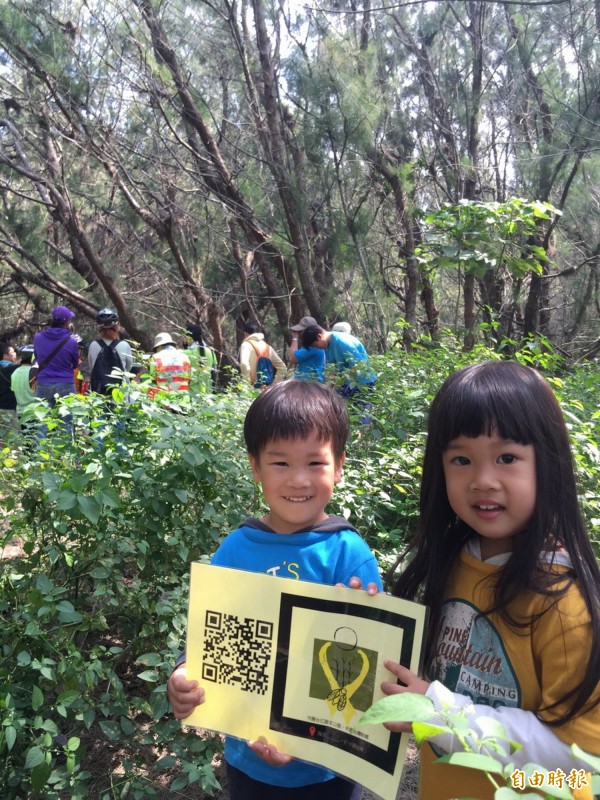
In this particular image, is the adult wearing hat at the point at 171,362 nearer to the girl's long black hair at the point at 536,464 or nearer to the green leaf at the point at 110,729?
the green leaf at the point at 110,729

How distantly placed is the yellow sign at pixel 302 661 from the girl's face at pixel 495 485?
17cm

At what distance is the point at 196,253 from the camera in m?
8.92

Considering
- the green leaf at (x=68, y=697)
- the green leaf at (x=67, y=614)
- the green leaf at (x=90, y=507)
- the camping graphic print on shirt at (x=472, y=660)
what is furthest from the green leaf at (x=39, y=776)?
the camping graphic print on shirt at (x=472, y=660)

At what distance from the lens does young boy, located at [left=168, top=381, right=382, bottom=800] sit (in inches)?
50.0

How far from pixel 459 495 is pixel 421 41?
9627 millimetres

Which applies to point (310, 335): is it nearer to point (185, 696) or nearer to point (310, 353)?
point (310, 353)

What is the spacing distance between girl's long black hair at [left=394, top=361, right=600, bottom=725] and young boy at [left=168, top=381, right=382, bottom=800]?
214 mm

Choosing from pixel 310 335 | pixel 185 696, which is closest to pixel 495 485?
pixel 185 696

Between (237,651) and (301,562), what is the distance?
21 centimetres

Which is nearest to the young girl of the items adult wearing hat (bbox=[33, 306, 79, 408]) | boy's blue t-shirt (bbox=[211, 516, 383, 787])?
boy's blue t-shirt (bbox=[211, 516, 383, 787])

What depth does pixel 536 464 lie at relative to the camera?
1.07 m

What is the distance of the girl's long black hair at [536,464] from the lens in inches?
40.3

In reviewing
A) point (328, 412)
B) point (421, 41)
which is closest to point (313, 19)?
point (421, 41)

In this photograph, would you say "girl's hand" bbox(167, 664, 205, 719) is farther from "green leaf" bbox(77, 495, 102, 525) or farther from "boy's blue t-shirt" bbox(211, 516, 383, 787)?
"green leaf" bbox(77, 495, 102, 525)
